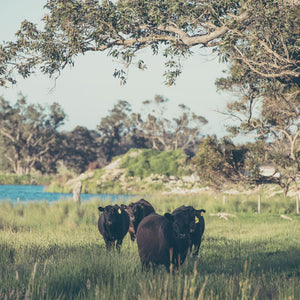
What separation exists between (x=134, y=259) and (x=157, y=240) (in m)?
1.28

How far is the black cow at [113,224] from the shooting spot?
11.2 m

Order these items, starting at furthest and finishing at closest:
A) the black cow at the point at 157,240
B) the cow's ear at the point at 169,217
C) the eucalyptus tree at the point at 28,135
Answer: the eucalyptus tree at the point at 28,135 → the black cow at the point at 157,240 → the cow's ear at the point at 169,217

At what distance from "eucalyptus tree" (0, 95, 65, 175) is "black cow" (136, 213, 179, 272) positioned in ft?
204

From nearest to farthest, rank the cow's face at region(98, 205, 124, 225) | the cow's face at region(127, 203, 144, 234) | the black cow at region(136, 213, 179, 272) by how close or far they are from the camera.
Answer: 1. the black cow at region(136, 213, 179, 272)
2. the cow's face at region(98, 205, 124, 225)
3. the cow's face at region(127, 203, 144, 234)

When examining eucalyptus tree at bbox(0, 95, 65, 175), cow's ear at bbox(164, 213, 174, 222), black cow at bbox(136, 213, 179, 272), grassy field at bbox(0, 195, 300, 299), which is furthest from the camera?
eucalyptus tree at bbox(0, 95, 65, 175)

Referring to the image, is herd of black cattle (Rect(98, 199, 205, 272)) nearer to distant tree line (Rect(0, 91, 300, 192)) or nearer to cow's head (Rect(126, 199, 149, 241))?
cow's head (Rect(126, 199, 149, 241))

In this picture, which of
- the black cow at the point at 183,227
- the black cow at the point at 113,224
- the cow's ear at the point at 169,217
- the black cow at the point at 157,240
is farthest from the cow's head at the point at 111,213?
the cow's ear at the point at 169,217

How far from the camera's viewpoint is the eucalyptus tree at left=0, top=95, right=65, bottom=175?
69062 mm

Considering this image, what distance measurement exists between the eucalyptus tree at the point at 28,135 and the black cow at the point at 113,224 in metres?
58.9

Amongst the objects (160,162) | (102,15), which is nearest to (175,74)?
(102,15)

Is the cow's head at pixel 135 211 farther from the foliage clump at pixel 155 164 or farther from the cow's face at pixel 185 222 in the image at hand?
the foliage clump at pixel 155 164

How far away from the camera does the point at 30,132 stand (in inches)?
2714

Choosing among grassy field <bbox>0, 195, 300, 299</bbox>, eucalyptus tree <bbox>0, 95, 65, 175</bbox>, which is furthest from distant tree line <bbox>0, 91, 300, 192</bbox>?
grassy field <bbox>0, 195, 300, 299</bbox>

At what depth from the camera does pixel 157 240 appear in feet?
26.1
